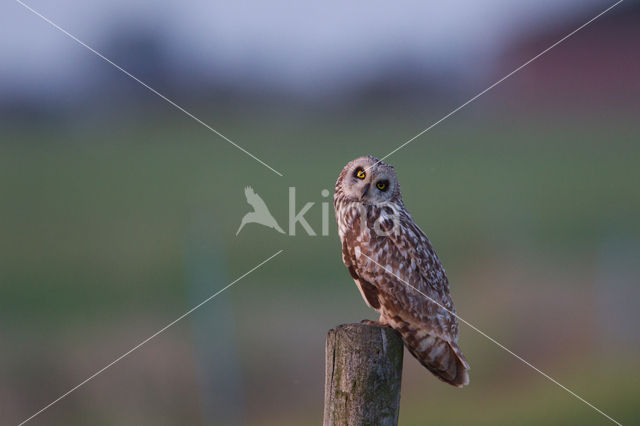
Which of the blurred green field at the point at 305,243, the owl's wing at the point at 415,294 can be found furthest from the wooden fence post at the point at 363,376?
the blurred green field at the point at 305,243

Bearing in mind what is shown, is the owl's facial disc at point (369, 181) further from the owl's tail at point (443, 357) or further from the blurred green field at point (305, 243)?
the blurred green field at point (305, 243)

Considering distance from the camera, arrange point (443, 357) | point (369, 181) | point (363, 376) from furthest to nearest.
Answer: point (369, 181) → point (443, 357) → point (363, 376)

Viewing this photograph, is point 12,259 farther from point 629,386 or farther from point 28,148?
point 629,386

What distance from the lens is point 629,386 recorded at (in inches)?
267

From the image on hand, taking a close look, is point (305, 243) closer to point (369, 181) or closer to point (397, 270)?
point (369, 181)

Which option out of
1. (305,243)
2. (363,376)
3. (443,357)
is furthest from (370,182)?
(305,243)

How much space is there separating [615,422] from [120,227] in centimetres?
1169

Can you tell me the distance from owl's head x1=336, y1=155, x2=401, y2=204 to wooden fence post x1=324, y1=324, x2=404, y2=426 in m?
1.28

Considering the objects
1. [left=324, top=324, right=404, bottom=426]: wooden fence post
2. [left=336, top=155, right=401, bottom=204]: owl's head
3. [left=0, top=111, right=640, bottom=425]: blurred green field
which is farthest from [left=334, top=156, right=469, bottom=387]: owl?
[left=0, top=111, right=640, bottom=425]: blurred green field

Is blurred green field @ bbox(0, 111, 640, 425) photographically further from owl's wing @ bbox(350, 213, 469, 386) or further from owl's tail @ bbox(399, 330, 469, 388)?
owl's tail @ bbox(399, 330, 469, 388)

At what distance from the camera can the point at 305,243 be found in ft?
44.3

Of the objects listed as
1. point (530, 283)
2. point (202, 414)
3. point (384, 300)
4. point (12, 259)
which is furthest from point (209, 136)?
point (384, 300)

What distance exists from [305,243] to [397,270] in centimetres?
1007

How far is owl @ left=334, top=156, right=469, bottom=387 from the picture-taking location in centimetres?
338
